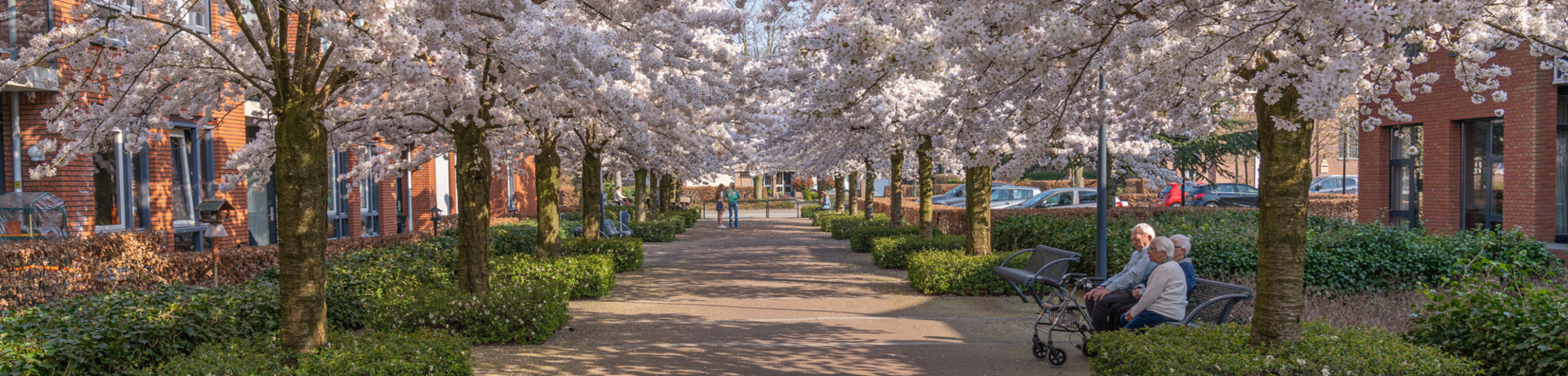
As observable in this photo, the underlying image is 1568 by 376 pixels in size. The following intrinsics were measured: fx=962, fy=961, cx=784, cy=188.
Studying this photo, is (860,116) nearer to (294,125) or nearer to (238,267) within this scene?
(238,267)

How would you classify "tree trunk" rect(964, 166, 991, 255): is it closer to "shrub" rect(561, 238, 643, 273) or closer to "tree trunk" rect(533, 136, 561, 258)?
"shrub" rect(561, 238, 643, 273)

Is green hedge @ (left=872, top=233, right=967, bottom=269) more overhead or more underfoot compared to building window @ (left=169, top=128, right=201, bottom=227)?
more underfoot

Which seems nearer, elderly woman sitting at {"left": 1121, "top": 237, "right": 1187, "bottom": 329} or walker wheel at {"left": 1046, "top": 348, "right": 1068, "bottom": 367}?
elderly woman sitting at {"left": 1121, "top": 237, "right": 1187, "bottom": 329}

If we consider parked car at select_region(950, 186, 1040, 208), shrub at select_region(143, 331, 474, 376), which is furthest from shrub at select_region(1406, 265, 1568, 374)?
parked car at select_region(950, 186, 1040, 208)

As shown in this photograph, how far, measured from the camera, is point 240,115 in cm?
1499

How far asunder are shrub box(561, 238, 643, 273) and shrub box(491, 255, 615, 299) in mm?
2177

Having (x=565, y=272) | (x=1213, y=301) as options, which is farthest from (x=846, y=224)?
(x=1213, y=301)

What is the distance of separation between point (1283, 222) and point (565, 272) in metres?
7.53

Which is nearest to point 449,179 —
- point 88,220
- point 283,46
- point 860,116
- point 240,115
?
point 240,115

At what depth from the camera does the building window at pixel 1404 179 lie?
15797mm

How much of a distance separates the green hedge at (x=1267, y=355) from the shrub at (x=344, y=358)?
3871 millimetres

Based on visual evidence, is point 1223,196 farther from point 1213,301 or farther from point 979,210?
point 1213,301

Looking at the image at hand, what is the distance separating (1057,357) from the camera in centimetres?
682

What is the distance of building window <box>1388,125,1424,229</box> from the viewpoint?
51.8 feet
